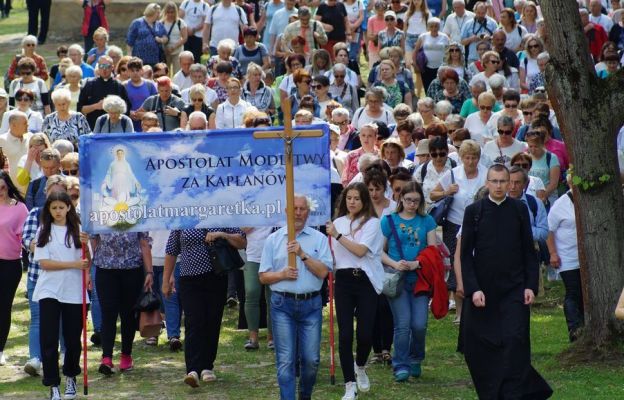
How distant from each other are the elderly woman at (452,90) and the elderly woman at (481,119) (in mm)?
1737

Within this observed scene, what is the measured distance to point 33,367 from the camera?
13188 millimetres

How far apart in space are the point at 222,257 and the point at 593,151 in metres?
3.32

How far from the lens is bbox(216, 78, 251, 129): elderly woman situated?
61.3ft

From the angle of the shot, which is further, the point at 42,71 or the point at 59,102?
the point at 42,71

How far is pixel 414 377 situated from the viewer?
12.7 m

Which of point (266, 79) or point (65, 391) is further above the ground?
point (266, 79)

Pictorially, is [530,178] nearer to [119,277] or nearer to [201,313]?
[201,313]

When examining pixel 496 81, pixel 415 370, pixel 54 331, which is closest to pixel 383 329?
pixel 415 370

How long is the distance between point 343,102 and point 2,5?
1879 cm

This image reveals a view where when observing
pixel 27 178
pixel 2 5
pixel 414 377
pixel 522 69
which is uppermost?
pixel 2 5

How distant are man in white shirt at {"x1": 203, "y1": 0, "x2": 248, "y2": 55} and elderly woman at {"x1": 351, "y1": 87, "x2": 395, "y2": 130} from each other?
23.1 ft

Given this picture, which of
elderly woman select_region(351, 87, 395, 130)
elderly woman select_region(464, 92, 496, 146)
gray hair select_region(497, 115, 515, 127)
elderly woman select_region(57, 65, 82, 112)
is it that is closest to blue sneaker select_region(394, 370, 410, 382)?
gray hair select_region(497, 115, 515, 127)

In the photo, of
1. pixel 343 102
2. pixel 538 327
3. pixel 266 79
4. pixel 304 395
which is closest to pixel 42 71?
pixel 266 79

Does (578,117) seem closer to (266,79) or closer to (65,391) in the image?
(65,391)
